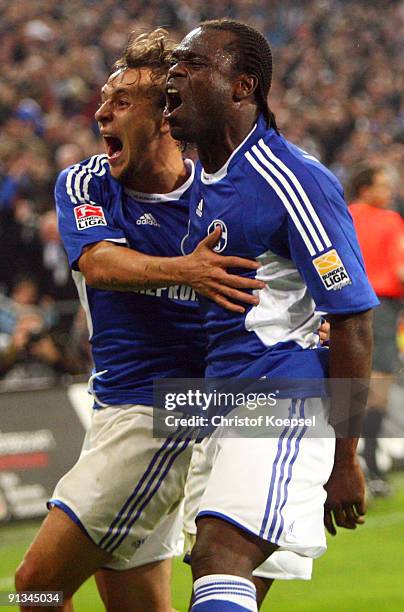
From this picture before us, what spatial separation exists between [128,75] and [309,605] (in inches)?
110

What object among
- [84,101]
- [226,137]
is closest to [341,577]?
[226,137]

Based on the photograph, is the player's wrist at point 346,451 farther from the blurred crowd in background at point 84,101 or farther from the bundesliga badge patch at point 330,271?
the blurred crowd in background at point 84,101

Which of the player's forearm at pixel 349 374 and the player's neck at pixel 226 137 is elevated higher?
the player's neck at pixel 226 137

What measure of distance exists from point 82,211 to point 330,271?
100 centimetres

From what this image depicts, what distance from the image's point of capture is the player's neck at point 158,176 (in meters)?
3.93

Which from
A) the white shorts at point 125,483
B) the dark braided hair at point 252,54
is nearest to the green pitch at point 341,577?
the white shorts at point 125,483

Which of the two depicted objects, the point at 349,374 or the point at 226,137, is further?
the point at 226,137

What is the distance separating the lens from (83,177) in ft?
12.7

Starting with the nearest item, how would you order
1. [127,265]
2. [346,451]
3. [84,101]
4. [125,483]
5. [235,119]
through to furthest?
[346,451] < [235,119] < [127,265] < [125,483] < [84,101]

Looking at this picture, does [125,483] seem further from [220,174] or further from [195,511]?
[220,174]

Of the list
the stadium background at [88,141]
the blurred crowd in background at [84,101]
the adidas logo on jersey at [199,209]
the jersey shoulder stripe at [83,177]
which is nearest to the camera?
the adidas logo on jersey at [199,209]

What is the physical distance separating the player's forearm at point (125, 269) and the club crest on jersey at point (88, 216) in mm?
86

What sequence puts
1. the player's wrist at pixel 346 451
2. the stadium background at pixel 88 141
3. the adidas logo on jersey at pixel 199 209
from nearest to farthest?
1. the player's wrist at pixel 346 451
2. the adidas logo on jersey at pixel 199 209
3. the stadium background at pixel 88 141

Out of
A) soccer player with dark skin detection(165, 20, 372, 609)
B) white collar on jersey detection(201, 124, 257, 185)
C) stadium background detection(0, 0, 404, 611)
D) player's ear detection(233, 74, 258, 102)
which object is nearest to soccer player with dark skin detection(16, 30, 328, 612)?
white collar on jersey detection(201, 124, 257, 185)
